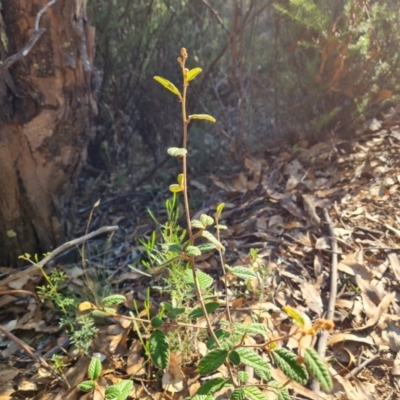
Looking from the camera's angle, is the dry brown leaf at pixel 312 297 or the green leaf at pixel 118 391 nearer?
the green leaf at pixel 118 391

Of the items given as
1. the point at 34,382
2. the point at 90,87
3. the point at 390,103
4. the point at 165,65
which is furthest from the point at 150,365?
the point at 390,103

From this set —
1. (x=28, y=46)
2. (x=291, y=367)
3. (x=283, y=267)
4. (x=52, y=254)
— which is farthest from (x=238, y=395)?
(x=28, y=46)

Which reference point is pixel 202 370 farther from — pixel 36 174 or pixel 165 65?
pixel 165 65

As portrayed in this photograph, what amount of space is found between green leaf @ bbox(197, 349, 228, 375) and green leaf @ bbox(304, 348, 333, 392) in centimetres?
27

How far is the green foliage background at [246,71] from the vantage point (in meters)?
2.88

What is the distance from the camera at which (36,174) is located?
7.48ft

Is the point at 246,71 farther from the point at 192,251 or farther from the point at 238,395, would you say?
the point at 238,395

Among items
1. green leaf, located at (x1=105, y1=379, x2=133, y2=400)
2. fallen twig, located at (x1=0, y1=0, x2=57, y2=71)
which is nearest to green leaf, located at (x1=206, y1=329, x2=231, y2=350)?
green leaf, located at (x1=105, y1=379, x2=133, y2=400)

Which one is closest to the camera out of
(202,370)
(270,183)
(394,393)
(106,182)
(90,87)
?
(202,370)

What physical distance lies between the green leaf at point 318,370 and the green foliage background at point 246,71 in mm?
2091

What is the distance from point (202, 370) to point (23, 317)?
1245mm

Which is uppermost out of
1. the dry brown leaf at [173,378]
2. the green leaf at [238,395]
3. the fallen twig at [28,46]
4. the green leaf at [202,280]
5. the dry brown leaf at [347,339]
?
the fallen twig at [28,46]

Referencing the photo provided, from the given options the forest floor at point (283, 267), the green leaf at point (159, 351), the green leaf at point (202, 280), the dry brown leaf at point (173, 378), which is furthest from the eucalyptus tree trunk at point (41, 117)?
the green leaf at point (159, 351)

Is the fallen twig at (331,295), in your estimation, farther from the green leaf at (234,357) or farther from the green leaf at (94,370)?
the green leaf at (94,370)
